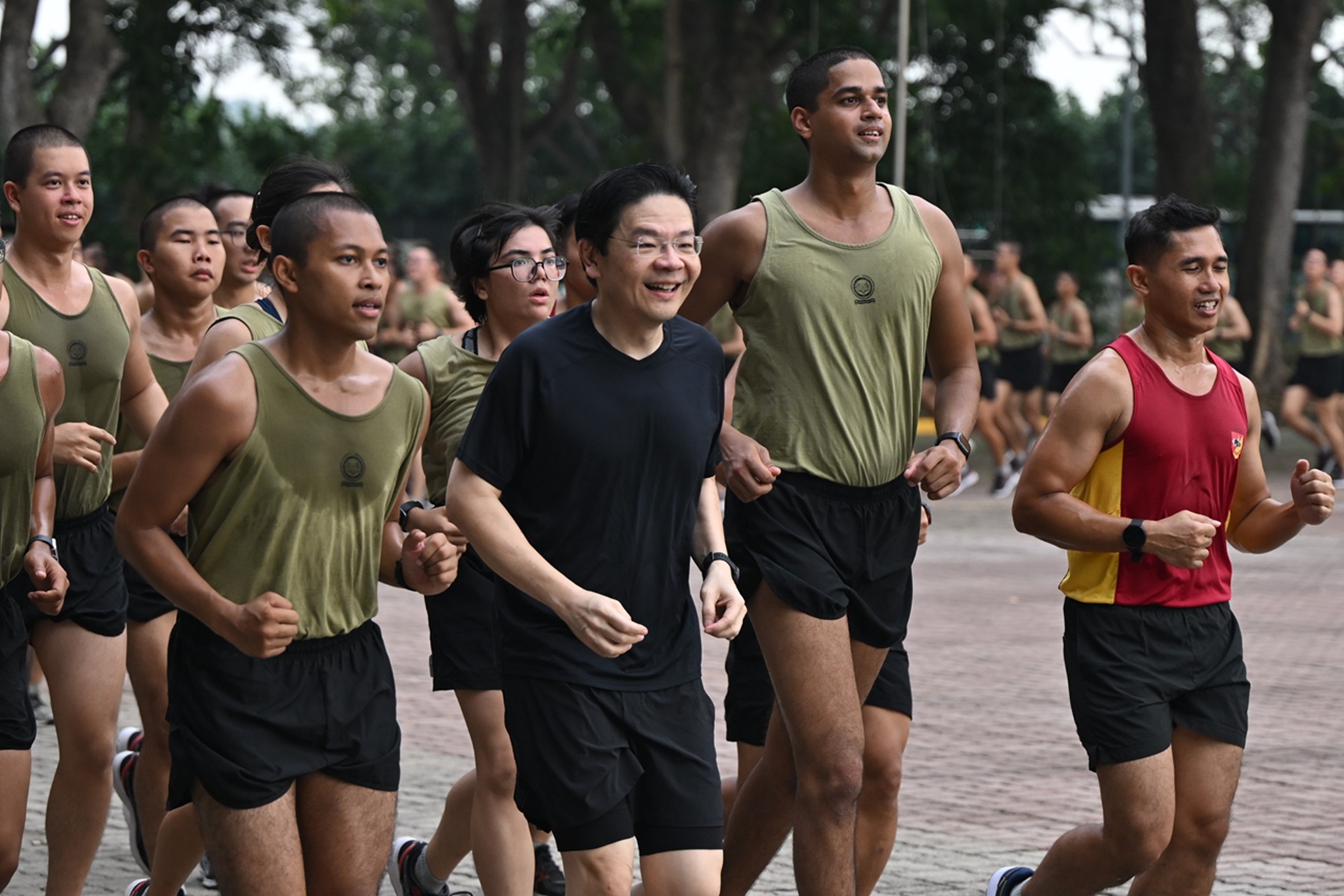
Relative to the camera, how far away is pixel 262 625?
400 cm

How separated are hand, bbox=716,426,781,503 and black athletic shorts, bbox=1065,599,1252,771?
0.84 meters

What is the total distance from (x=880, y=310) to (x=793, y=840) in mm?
1308

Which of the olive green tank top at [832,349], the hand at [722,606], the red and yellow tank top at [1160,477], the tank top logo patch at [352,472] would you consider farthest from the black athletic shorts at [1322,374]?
the tank top logo patch at [352,472]

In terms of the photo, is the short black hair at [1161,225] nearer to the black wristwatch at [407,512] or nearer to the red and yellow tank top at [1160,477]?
the red and yellow tank top at [1160,477]

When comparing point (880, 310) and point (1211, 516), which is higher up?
point (880, 310)

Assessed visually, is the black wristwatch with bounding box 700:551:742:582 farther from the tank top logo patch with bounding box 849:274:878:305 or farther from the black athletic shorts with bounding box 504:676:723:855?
the tank top logo patch with bounding box 849:274:878:305

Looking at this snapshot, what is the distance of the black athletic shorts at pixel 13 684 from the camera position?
5074mm

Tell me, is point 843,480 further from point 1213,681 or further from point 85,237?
point 85,237

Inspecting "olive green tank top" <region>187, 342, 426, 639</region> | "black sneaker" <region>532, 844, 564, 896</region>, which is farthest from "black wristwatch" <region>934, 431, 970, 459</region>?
"black sneaker" <region>532, 844, 564, 896</region>

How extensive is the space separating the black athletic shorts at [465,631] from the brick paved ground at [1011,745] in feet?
3.51

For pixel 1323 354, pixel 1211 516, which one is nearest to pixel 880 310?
pixel 1211 516

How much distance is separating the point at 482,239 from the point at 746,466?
112cm

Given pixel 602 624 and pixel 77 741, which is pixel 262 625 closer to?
pixel 602 624

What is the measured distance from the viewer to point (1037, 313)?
2036cm
